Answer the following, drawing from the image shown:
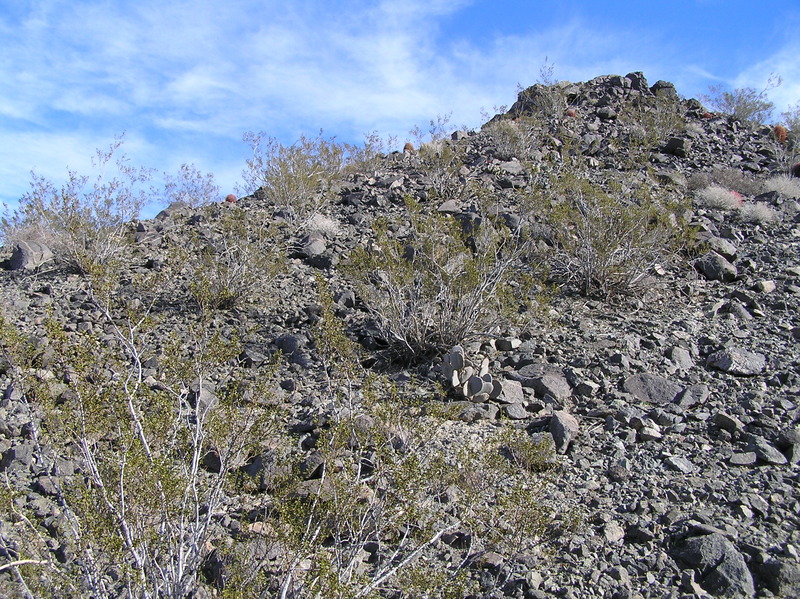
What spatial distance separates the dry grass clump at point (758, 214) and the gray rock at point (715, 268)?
2.21 meters

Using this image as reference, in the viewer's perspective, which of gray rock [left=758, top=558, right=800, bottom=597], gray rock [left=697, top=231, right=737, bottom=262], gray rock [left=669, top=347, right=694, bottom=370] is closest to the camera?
gray rock [left=758, top=558, right=800, bottom=597]

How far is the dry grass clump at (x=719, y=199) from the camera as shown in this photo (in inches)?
402

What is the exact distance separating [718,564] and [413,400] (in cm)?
233

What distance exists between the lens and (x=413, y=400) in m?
4.89

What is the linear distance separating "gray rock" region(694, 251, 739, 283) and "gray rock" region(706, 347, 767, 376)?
2.18m

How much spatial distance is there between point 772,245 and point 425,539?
746 centimetres

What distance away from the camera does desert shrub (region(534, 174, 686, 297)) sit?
7.17 metres

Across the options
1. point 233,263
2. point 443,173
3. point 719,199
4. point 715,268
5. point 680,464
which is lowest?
point 680,464

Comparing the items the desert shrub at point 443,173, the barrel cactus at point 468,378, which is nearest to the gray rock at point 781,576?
the barrel cactus at point 468,378

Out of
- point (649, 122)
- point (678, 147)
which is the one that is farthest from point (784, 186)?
point (649, 122)

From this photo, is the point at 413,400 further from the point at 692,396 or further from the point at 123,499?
the point at 123,499

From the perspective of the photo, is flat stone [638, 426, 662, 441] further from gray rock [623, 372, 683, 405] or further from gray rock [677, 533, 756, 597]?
gray rock [677, 533, 756, 597]

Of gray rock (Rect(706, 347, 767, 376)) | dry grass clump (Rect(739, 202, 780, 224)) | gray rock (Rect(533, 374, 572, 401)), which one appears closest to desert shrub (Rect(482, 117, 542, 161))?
dry grass clump (Rect(739, 202, 780, 224))

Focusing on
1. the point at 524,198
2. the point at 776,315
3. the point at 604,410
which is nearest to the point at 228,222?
the point at 524,198
